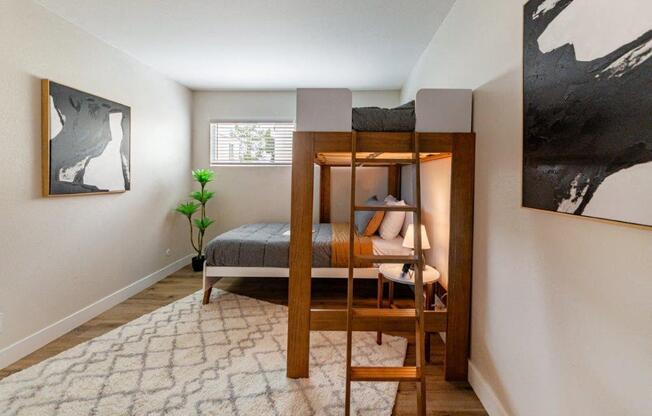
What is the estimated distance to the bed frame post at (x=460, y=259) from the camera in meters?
2.06

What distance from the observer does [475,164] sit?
2055mm

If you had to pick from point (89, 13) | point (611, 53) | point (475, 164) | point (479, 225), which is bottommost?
point (479, 225)

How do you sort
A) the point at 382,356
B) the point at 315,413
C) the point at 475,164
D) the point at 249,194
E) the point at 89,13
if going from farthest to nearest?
the point at 249,194 → the point at 89,13 → the point at 382,356 → the point at 475,164 → the point at 315,413

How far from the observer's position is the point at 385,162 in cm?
206

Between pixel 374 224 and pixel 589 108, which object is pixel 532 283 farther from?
pixel 374 224

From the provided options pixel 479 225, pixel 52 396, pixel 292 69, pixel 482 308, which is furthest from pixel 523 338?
pixel 292 69

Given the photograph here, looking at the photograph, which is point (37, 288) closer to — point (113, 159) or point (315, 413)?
point (113, 159)

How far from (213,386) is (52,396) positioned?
2.99 feet

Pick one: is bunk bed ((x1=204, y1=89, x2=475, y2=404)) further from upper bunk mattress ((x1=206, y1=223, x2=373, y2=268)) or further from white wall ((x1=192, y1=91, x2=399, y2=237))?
white wall ((x1=192, y1=91, x2=399, y2=237))

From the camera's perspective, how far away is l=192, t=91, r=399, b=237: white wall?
16.1 ft

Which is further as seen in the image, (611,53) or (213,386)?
→ (213,386)

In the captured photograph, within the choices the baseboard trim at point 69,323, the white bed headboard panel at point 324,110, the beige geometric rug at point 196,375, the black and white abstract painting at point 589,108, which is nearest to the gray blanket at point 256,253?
the beige geometric rug at point 196,375

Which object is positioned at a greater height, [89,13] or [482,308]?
[89,13]

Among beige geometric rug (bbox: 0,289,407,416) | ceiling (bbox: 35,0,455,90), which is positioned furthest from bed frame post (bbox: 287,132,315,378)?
ceiling (bbox: 35,0,455,90)
